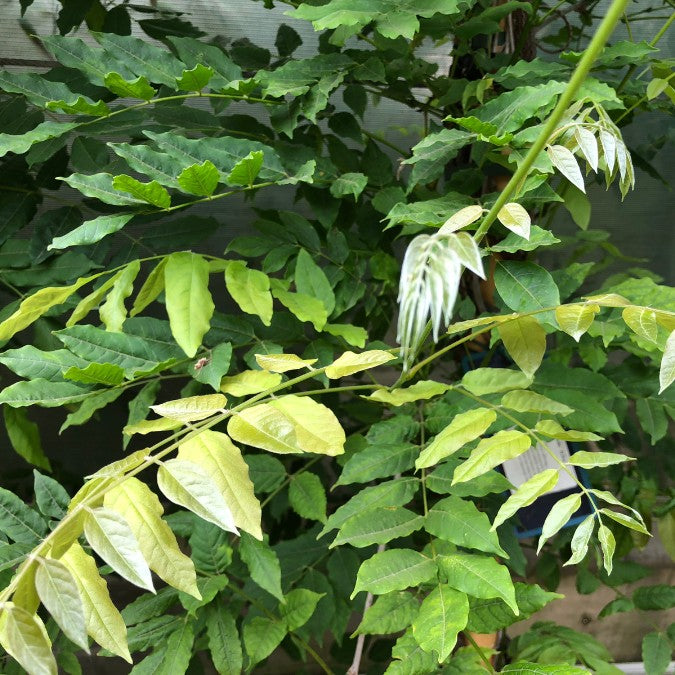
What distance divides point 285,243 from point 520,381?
28cm

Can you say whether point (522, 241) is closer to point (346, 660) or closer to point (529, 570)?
A: point (346, 660)

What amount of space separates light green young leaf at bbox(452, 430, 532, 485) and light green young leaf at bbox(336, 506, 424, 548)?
87 mm

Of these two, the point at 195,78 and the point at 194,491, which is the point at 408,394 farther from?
the point at 195,78

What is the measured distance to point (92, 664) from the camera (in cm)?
111

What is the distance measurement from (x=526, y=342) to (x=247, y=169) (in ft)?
0.78

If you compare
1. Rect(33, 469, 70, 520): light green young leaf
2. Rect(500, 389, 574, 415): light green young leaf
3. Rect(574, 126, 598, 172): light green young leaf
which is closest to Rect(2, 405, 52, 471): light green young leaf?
Rect(33, 469, 70, 520): light green young leaf

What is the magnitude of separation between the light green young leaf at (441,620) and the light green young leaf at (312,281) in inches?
10.4

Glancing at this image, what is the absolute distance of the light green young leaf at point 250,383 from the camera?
0.51 m

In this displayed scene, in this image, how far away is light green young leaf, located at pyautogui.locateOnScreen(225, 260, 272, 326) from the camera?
0.56 m

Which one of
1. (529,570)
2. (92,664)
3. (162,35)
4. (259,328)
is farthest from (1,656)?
(529,570)

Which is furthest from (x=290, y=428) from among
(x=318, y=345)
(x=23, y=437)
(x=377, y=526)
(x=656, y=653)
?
(x=656, y=653)

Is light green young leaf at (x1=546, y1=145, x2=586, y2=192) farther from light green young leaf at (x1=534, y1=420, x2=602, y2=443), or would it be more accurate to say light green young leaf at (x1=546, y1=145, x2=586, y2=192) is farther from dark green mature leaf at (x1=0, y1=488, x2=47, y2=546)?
dark green mature leaf at (x1=0, y1=488, x2=47, y2=546)

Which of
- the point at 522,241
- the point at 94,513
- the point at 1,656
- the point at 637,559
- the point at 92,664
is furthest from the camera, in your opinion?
the point at 637,559

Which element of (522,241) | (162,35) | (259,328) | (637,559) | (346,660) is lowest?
(637,559)
